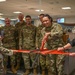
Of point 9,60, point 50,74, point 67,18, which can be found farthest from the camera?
point 67,18

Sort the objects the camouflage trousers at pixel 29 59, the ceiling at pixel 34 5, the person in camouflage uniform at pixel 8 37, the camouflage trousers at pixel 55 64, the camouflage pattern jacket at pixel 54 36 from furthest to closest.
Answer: the ceiling at pixel 34 5 → the person in camouflage uniform at pixel 8 37 → the camouflage trousers at pixel 29 59 → the camouflage trousers at pixel 55 64 → the camouflage pattern jacket at pixel 54 36

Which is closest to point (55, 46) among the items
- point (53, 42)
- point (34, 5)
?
point (53, 42)

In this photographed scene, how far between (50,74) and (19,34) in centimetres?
137

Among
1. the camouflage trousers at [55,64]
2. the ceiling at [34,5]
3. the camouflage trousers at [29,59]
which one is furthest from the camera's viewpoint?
the ceiling at [34,5]

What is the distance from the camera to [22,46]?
4.50 m

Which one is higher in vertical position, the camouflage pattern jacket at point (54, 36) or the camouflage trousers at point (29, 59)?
the camouflage pattern jacket at point (54, 36)

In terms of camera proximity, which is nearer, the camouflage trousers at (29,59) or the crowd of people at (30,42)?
the crowd of people at (30,42)

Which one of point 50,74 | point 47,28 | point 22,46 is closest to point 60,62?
point 50,74

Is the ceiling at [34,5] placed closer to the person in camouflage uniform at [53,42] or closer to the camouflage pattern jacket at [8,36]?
the camouflage pattern jacket at [8,36]

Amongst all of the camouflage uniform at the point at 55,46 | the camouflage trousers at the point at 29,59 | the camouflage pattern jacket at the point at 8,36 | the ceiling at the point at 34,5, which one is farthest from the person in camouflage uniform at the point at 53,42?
the ceiling at the point at 34,5

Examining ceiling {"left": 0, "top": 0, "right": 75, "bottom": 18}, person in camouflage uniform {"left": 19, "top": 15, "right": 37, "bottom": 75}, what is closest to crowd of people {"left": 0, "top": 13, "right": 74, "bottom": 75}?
person in camouflage uniform {"left": 19, "top": 15, "right": 37, "bottom": 75}

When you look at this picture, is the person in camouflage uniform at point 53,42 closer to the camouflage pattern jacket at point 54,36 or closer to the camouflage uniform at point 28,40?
the camouflage pattern jacket at point 54,36

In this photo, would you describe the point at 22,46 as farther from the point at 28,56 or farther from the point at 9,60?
the point at 9,60

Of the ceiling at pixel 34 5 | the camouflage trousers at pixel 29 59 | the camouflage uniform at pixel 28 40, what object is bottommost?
the camouflage trousers at pixel 29 59
